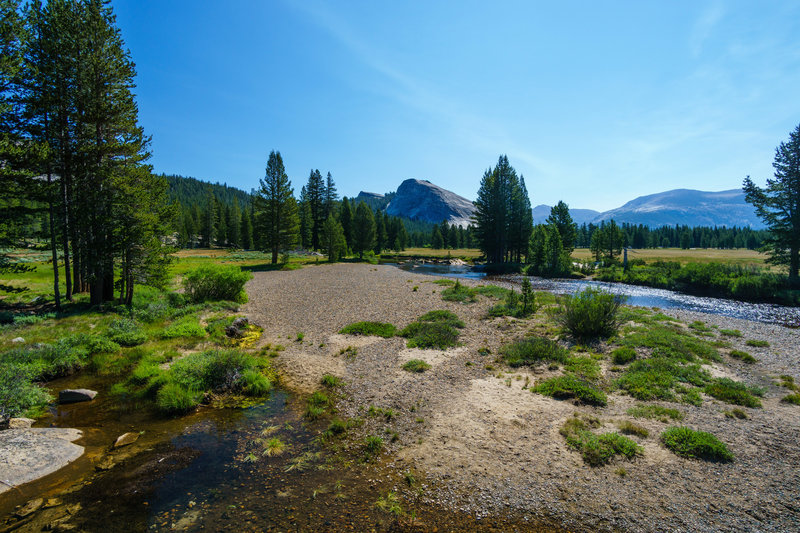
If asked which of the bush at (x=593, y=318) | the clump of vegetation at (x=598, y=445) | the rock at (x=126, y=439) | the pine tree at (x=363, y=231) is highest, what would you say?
the pine tree at (x=363, y=231)

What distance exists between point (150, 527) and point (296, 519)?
2464 mm

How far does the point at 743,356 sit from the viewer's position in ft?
43.6

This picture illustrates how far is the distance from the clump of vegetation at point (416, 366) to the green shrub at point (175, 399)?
277 inches

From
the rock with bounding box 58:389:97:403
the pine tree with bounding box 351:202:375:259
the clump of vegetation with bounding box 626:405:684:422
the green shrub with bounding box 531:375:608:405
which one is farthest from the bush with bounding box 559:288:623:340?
the pine tree with bounding box 351:202:375:259

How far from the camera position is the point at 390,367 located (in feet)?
42.1

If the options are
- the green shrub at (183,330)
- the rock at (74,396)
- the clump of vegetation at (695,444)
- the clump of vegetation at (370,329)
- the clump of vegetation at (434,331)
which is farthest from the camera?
the clump of vegetation at (370,329)

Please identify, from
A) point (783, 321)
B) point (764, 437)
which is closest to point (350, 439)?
point (764, 437)

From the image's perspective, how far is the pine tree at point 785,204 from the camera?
101 ft

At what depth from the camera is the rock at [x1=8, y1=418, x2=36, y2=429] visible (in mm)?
8477

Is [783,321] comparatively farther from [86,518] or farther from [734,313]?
[86,518]

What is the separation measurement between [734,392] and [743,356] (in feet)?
17.2

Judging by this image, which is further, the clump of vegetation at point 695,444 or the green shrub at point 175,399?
the green shrub at point 175,399

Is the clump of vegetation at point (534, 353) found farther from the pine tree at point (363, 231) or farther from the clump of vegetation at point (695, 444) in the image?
the pine tree at point (363, 231)

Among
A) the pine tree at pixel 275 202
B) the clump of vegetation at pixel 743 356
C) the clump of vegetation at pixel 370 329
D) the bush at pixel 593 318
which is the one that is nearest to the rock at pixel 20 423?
the clump of vegetation at pixel 370 329
